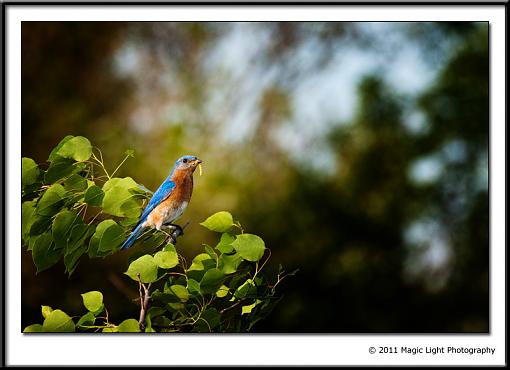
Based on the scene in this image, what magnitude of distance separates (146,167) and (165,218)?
220 cm

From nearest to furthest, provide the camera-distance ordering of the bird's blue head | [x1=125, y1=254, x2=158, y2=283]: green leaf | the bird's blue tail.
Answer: [x1=125, y1=254, x2=158, y2=283]: green leaf < the bird's blue tail < the bird's blue head

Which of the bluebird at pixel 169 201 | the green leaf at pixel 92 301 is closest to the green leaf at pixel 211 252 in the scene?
the bluebird at pixel 169 201

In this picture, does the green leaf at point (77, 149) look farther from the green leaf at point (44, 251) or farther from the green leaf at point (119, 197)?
the green leaf at point (44, 251)

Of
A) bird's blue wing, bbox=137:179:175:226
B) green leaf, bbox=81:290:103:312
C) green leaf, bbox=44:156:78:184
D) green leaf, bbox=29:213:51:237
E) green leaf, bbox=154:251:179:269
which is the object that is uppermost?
green leaf, bbox=44:156:78:184

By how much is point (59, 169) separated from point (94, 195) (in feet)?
0.44

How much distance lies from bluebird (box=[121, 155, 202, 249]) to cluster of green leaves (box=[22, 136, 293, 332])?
38mm

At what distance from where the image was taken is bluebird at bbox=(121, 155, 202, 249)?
1556 mm

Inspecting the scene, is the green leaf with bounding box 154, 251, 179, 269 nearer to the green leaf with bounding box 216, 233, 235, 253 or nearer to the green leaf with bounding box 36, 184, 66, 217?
the green leaf with bounding box 216, 233, 235, 253

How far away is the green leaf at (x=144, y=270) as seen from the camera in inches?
55.5

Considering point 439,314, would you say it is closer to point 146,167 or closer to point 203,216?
point 203,216

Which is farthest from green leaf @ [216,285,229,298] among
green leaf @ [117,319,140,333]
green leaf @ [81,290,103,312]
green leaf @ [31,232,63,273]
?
green leaf @ [31,232,63,273]

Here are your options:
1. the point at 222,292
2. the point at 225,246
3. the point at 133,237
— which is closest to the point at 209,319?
the point at 222,292

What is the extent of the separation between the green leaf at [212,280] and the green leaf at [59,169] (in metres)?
0.44

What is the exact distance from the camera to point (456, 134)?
4.31m
